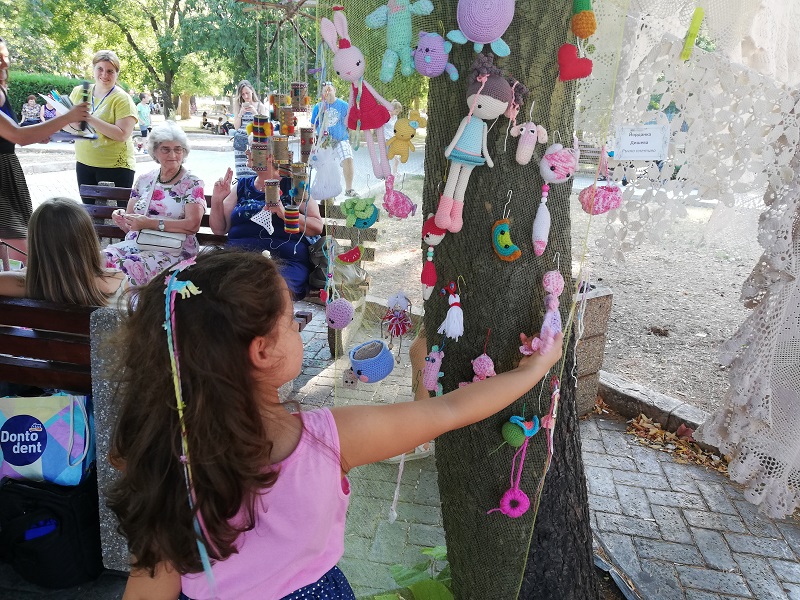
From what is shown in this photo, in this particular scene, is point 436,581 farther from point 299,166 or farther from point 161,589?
point 299,166

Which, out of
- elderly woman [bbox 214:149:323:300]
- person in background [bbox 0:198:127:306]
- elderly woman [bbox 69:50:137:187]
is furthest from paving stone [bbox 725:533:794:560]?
elderly woman [bbox 69:50:137:187]

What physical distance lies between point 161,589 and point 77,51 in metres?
24.4

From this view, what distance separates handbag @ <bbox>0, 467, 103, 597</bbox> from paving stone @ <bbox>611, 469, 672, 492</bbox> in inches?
94.0

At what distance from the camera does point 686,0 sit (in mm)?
1312

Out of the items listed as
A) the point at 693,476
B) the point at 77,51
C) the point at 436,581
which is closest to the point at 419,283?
the point at 436,581

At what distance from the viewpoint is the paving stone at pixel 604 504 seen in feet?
8.92

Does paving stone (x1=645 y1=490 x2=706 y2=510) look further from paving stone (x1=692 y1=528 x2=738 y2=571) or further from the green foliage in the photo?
the green foliage

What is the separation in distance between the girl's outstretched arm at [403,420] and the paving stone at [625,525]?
5.81ft

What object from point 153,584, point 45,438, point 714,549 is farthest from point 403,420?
point 714,549

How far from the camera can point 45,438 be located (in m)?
1.99

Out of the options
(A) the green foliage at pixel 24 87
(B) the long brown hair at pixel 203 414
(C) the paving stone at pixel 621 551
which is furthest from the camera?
(A) the green foliage at pixel 24 87

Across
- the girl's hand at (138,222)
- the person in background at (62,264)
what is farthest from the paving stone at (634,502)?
the girl's hand at (138,222)

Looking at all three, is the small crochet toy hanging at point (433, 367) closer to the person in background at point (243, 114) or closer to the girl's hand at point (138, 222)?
the girl's hand at point (138, 222)

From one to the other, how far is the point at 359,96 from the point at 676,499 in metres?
2.49
